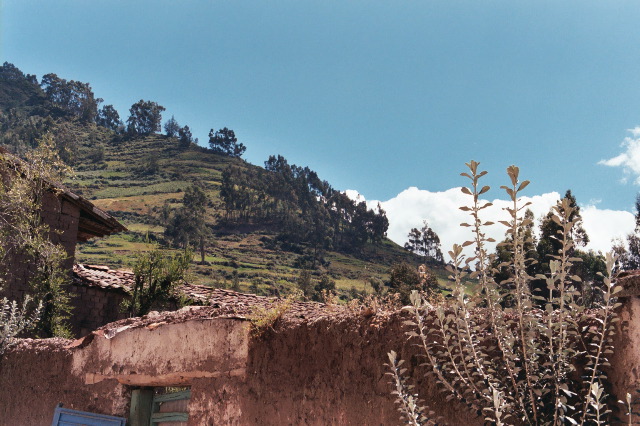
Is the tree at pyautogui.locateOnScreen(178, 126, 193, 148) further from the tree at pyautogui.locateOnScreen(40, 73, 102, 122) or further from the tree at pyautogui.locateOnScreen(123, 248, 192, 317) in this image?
the tree at pyautogui.locateOnScreen(123, 248, 192, 317)

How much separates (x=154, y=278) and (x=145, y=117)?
10697 centimetres

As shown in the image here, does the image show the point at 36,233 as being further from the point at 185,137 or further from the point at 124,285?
the point at 185,137

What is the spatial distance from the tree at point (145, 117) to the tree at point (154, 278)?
105 m

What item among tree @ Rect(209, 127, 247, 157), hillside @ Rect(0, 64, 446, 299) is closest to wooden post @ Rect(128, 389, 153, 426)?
hillside @ Rect(0, 64, 446, 299)

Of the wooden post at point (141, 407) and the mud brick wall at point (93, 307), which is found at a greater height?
the mud brick wall at point (93, 307)

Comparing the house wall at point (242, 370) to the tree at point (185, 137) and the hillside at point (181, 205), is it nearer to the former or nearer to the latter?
the hillside at point (181, 205)

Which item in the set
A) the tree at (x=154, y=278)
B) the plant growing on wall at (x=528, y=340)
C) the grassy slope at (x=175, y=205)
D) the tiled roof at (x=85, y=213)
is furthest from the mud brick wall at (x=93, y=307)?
the grassy slope at (x=175, y=205)

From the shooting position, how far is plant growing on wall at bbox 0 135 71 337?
38.5 ft

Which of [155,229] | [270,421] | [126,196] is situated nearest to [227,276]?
[155,229]

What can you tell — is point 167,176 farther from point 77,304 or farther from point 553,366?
point 553,366

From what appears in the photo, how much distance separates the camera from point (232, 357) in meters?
5.60

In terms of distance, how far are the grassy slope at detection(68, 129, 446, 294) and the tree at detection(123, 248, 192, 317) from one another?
25.0 metres

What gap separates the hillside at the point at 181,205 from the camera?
58344 millimetres

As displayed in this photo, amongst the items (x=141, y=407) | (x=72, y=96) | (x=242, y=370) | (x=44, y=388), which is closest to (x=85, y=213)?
(x=44, y=388)
